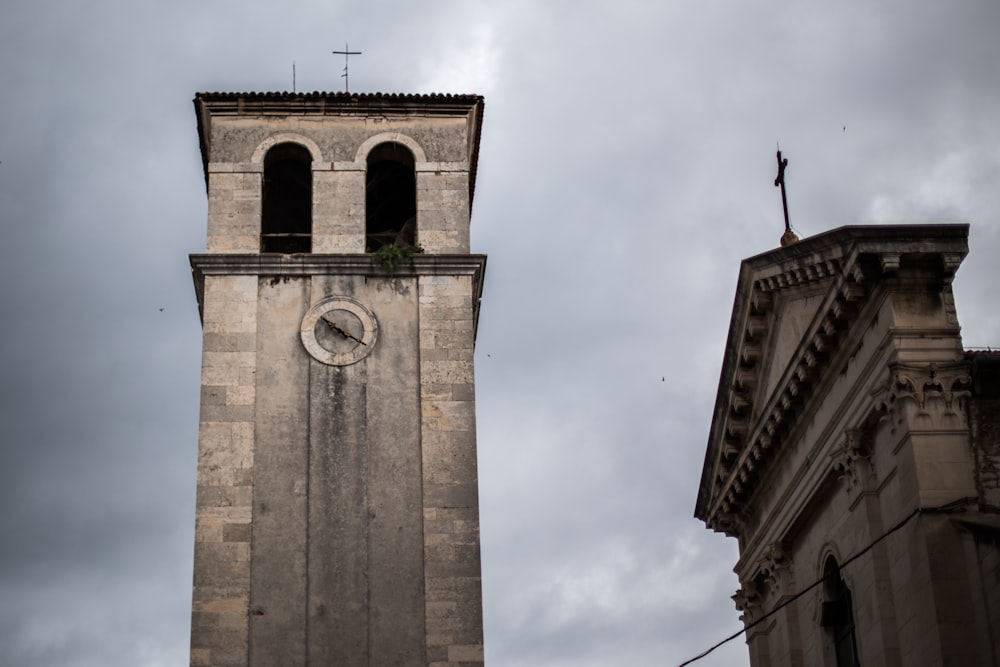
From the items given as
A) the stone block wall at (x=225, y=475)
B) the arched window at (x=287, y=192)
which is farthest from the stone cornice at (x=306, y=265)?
the arched window at (x=287, y=192)

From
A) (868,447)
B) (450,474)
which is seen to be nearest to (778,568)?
(868,447)

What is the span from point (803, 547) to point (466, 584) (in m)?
5.91

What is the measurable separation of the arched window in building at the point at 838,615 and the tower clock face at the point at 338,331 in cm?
765

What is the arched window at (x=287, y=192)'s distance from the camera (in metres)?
27.9

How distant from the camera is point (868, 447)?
22.6 m

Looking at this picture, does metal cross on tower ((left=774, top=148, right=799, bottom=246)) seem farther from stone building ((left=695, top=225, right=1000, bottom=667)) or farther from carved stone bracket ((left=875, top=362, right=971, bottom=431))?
Result: carved stone bracket ((left=875, top=362, right=971, bottom=431))

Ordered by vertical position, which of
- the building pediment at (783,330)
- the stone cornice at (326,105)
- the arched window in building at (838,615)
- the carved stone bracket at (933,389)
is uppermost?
the stone cornice at (326,105)

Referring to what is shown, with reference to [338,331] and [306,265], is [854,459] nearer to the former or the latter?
[338,331]

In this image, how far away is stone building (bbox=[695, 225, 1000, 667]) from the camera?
66.3ft

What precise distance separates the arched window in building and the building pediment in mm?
2487

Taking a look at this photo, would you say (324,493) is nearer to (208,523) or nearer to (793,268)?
(208,523)

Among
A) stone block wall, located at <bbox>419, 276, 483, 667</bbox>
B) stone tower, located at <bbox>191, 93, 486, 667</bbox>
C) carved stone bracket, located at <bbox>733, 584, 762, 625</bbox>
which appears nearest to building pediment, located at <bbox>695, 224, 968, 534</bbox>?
carved stone bracket, located at <bbox>733, 584, 762, 625</bbox>

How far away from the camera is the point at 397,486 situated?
24.3 metres

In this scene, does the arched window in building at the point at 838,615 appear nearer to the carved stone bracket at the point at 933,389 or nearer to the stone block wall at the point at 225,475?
the carved stone bracket at the point at 933,389
